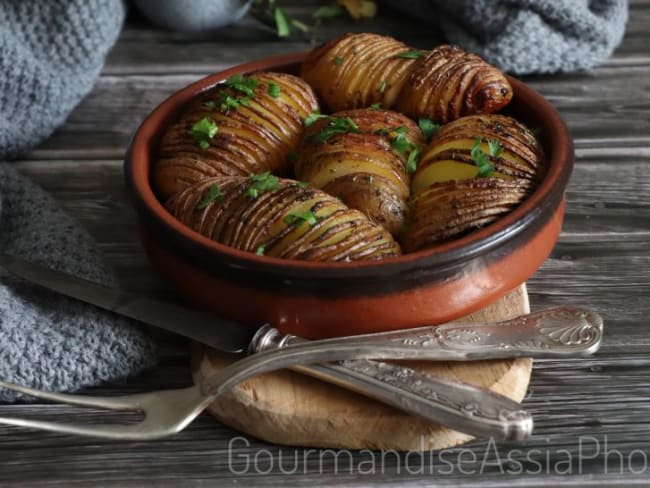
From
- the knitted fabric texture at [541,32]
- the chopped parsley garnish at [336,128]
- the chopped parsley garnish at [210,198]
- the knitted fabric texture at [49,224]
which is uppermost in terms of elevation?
the chopped parsley garnish at [336,128]

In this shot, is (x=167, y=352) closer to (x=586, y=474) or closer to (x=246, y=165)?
(x=246, y=165)

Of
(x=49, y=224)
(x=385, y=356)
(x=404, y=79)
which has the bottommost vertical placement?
(x=49, y=224)

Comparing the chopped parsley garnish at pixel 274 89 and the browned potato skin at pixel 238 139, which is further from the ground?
the chopped parsley garnish at pixel 274 89

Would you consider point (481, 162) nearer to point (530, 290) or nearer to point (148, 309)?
point (530, 290)

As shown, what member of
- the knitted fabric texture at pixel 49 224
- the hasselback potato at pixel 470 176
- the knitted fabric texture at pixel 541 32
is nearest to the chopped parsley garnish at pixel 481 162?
the hasselback potato at pixel 470 176

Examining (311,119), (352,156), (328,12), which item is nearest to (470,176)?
(352,156)

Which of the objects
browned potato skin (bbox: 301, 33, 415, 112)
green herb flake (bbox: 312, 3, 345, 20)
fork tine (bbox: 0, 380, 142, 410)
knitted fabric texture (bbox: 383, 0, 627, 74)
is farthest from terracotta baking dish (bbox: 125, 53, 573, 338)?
green herb flake (bbox: 312, 3, 345, 20)

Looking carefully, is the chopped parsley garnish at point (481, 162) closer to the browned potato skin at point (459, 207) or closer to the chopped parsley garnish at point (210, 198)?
the browned potato skin at point (459, 207)

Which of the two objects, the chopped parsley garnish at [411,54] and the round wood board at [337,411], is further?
the chopped parsley garnish at [411,54]
